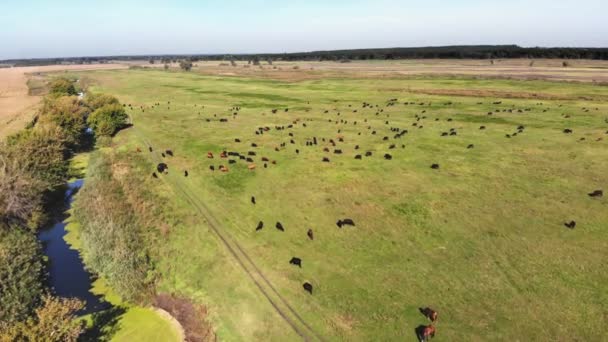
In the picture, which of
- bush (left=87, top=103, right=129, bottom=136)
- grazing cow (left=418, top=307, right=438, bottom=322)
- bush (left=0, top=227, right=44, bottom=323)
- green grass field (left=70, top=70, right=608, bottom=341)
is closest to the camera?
grazing cow (left=418, top=307, right=438, bottom=322)

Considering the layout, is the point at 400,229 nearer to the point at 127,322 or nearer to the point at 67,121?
the point at 127,322

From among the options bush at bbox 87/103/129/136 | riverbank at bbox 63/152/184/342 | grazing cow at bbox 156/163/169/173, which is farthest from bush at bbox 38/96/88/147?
riverbank at bbox 63/152/184/342

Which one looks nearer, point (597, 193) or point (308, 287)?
point (308, 287)

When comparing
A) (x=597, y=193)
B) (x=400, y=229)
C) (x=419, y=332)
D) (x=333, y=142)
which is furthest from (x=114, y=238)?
(x=597, y=193)

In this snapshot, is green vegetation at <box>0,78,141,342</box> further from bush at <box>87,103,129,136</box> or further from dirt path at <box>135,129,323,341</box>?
dirt path at <box>135,129,323,341</box>

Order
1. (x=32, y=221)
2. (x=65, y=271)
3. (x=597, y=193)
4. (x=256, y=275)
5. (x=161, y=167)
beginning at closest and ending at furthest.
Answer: (x=256, y=275), (x=65, y=271), (x=597, y=193), (x=32, y=221), (x=161, y=167)

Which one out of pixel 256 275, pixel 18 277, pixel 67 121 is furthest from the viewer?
pixel 67 121

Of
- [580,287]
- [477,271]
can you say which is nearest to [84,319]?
[477,271]
